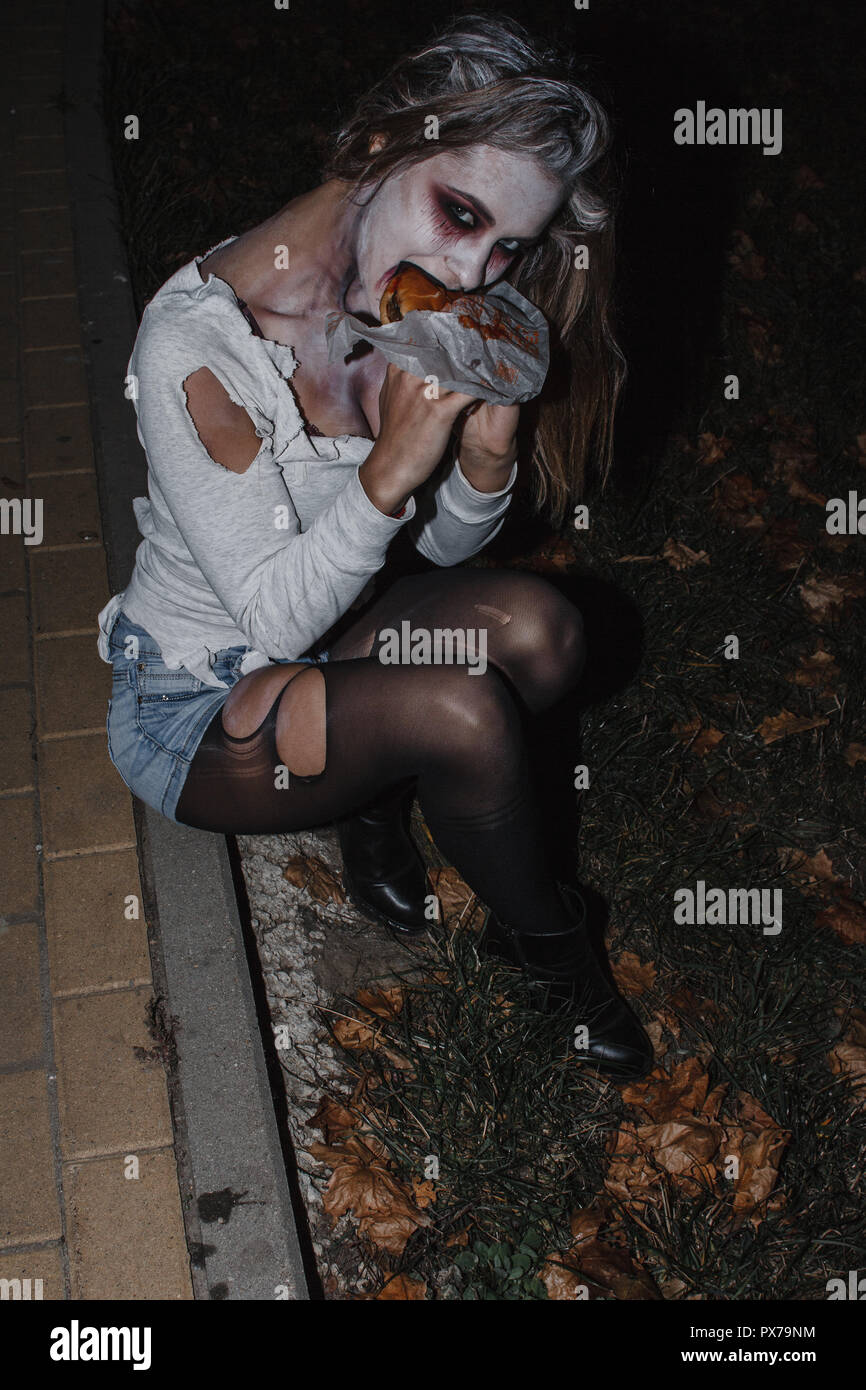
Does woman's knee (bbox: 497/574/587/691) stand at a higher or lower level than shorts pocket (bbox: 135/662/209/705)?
higher

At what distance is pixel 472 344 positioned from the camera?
6.55 feet

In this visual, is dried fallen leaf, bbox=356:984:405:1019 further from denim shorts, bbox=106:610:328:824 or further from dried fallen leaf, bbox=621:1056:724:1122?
denim shorts, bbox=106:610:328:824

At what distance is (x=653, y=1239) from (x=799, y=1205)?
0.34m

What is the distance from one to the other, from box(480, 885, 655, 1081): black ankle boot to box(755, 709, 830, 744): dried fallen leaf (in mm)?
1261

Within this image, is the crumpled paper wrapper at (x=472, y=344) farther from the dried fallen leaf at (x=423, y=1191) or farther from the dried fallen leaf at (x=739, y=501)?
the dried fallen leaf at (x=739, y=501)

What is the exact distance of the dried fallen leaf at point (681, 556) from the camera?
4.09 m

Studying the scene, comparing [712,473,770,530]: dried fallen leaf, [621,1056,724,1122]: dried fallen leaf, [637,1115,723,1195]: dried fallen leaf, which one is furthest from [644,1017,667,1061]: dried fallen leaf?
[712,473,770,530]: dried fallen leaf

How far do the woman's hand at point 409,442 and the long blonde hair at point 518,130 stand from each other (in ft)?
1.47

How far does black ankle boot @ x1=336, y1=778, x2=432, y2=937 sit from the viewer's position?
9.04 feet

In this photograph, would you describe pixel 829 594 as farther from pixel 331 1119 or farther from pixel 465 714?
pixel 331 1119

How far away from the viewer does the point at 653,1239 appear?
93.2 inches

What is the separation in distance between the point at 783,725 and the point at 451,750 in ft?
5.77

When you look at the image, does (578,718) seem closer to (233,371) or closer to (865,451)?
(233,371)

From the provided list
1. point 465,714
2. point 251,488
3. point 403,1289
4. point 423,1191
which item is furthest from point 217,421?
point 403,1289
